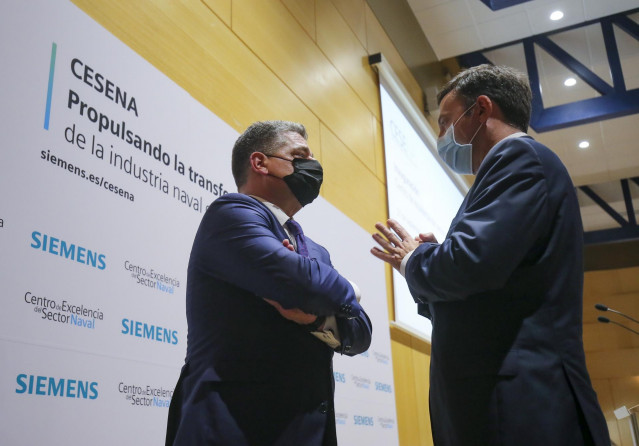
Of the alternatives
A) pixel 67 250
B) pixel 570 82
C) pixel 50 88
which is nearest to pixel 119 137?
pixel 50 88

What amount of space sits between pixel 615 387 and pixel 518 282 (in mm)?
9793

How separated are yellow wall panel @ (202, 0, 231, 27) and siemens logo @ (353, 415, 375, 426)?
1886mm

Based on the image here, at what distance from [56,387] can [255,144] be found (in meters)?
0.79

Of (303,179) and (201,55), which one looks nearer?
(303,179)

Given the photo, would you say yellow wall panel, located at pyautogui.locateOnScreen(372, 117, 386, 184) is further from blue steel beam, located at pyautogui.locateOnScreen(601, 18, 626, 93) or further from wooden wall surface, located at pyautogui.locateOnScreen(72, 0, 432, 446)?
blue steel beam, located at pyautogui.locateOnScreen(601, 18, 626, 93)

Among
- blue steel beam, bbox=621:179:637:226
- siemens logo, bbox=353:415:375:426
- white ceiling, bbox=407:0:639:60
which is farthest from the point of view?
blue steel beam, bbox=621:179:637:226

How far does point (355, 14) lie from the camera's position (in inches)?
179

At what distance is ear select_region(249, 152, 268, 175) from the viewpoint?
5.66 ft

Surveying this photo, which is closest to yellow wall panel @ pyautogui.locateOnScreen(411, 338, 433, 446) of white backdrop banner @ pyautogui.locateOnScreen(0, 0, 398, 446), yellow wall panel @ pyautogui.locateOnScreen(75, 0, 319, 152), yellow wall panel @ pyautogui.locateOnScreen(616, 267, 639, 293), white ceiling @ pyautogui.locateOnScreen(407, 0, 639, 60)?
yellow wall panel @ pyautogui.locateOnScreen(75, 0, 319, 152)

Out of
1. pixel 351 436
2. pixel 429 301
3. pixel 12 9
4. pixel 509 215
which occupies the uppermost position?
pixel 12 9

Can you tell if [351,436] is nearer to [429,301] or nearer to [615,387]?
[429,301]

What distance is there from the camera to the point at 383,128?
4.54 metres

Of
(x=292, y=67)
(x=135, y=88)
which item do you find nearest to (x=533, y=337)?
(x=135, y=88)

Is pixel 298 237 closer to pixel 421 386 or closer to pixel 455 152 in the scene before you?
pixel 455 152
